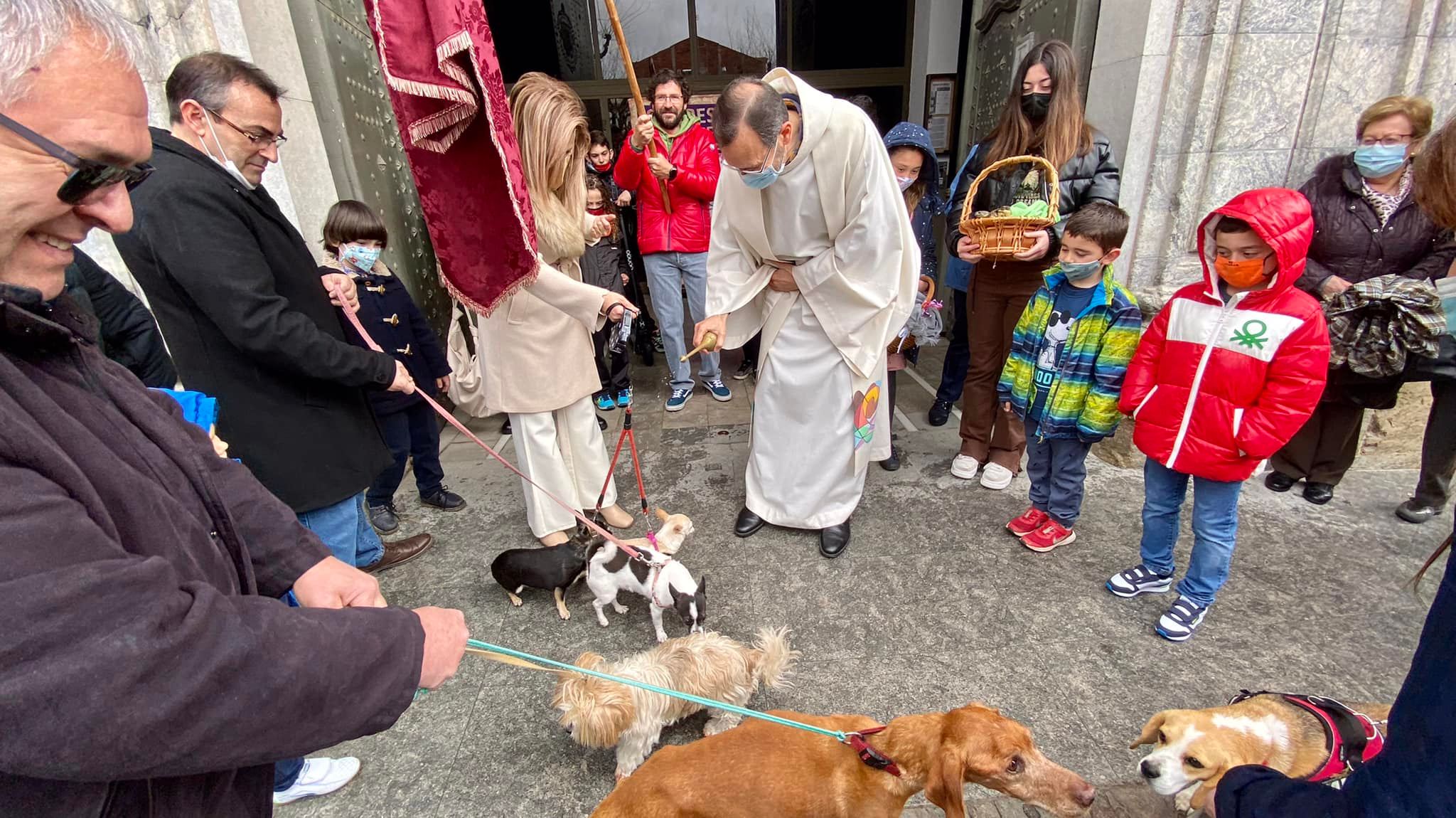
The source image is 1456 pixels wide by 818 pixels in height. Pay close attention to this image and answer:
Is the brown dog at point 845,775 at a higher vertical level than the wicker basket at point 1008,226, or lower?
lower

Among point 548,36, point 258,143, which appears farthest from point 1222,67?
point 548,36

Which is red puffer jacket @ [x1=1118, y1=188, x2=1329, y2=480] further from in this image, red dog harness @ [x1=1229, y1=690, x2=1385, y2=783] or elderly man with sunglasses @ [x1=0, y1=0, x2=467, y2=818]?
elderly man with sunglasses @ [x1=0, y1=0, x2=467, y2=818]

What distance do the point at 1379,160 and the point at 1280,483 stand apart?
183cm

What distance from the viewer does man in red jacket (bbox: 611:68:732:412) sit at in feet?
16.8

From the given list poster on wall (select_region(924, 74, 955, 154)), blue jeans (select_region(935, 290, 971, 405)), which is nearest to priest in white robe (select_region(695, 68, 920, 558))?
blue jeans (select_region(935, 290, 971, 405))

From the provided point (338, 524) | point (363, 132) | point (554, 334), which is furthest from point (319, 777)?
A: point (363, 132)

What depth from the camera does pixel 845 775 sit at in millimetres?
1651

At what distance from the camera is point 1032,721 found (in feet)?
7.57

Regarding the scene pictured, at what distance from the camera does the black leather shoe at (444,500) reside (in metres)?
4.06

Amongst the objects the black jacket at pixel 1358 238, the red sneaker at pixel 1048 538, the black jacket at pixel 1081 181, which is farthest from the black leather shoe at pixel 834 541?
the black jacket at pixel 1358 238

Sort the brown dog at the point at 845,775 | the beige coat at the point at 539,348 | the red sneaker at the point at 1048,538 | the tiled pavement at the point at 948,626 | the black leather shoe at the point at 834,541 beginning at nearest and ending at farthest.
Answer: the brown dog at the point at 845,775 < the tiled pavement at the point at 948,626 < the beige coat at the point at 539,348 < the red sneaker at the point at 1048,538 < the black leather shoe at the point at 834,541

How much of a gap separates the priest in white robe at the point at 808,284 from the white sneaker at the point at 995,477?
782 millimetres

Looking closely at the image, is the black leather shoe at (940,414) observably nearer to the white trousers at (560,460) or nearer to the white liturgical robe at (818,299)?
the white liturgical robe at (818,299)

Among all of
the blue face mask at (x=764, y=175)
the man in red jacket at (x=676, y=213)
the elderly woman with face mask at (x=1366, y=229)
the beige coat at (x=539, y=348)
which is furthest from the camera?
the man in red jacket at (x=676, y=213)
